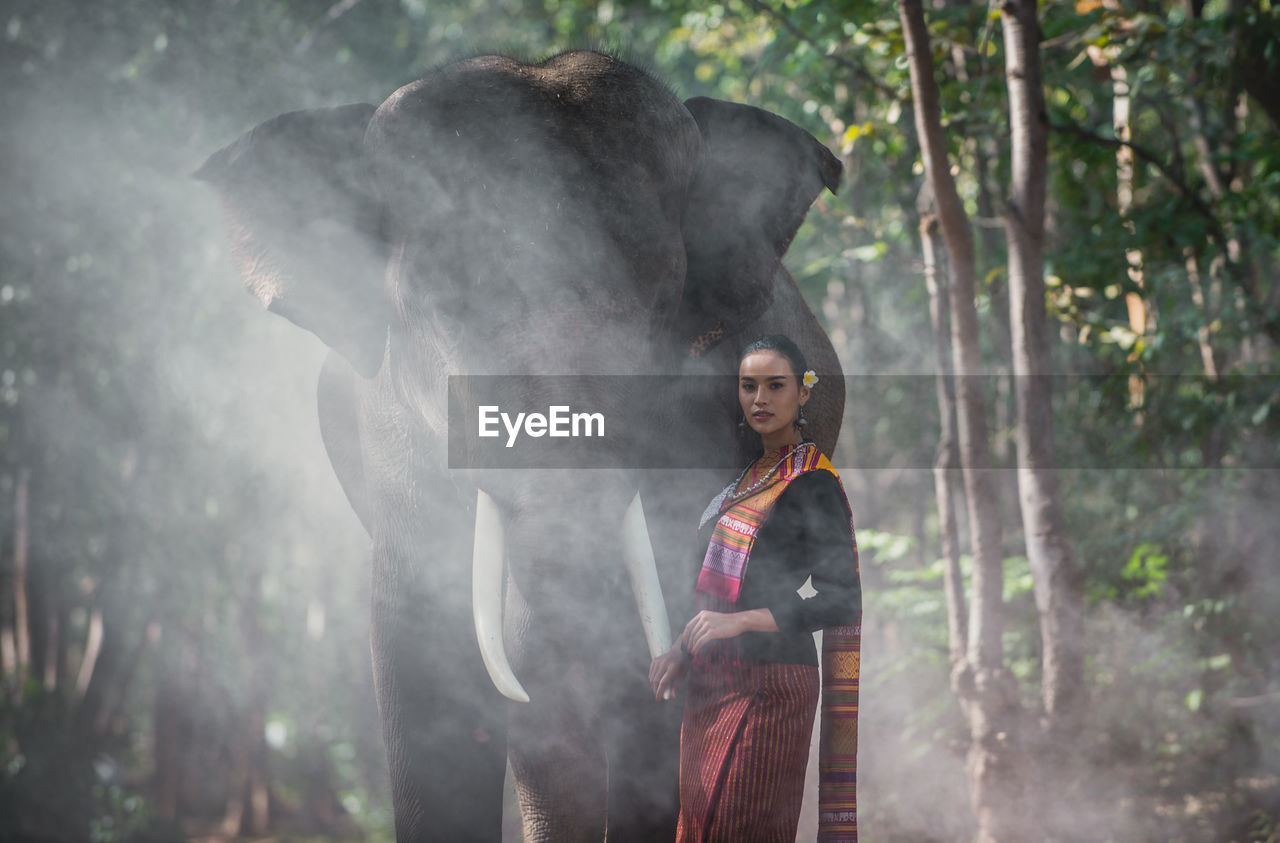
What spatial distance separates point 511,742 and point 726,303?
1.17m

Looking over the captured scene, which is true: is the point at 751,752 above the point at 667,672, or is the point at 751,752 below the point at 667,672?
below

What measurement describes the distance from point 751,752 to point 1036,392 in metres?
2.50

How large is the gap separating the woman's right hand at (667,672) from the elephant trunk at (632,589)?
0.07ft

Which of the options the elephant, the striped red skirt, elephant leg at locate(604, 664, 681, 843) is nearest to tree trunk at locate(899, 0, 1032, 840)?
the elephant

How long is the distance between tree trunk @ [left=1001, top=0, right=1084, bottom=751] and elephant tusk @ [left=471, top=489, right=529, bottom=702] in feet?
8.53

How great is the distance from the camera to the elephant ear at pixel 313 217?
2709 millimetres

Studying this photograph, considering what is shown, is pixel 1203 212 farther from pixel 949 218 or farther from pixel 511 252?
pixel 511 252

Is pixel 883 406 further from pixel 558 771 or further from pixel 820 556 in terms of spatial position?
pixel 820 556

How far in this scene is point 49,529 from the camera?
9.75 m

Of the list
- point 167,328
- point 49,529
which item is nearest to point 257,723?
point 49,529

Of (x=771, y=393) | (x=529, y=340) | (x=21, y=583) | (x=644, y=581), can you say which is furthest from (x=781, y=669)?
(x=21, y=583)

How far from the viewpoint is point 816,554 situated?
2.02m

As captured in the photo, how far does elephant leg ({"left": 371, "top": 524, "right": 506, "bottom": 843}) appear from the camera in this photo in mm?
2711
